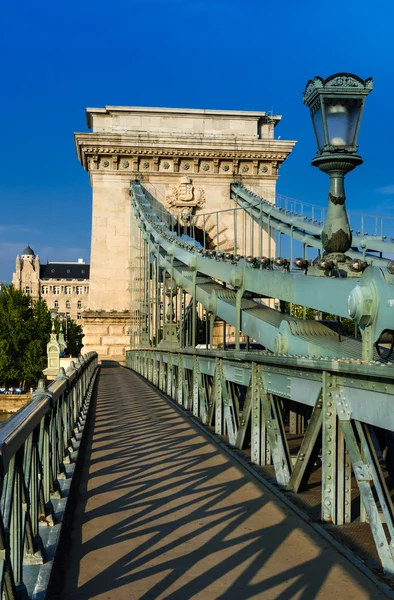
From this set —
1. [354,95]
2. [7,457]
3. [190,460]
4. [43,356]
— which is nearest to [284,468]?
[190,460]

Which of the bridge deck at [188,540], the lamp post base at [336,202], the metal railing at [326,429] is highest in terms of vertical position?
the lamp post base at [336,202]

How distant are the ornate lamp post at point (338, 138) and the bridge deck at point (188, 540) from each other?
2.17 metres

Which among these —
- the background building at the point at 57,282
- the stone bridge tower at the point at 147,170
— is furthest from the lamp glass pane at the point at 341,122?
the background building at the point at 57,282

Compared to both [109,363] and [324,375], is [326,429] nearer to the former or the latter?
[324,375]

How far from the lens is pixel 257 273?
9.46m

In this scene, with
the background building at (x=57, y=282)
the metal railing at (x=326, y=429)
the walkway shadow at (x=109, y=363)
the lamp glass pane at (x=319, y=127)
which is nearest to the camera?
the metal railing at (x=326, y=429)

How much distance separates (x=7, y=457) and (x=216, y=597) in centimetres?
140

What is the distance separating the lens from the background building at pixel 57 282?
154 meters

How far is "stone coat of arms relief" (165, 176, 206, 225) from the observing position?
46969mm

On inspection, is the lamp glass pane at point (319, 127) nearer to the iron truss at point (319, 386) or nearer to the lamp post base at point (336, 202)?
the lamp post base at point (336, 202)

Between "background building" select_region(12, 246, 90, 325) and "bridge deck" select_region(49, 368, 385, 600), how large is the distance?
145356 millimetres

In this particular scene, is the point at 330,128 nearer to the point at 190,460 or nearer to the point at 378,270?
the point at 378,270

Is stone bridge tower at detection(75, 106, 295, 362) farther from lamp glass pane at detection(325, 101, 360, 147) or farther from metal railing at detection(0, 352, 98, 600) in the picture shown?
metal railing at detection(0, 352, 98, 600)

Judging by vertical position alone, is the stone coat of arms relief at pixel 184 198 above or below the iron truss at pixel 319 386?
above
